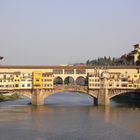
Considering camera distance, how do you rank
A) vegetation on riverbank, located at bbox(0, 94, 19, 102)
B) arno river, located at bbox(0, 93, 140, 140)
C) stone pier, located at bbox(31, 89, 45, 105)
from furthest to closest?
vegetation on riverbank, located at bbox(0, 94, 19, 102)
stone pier, located at bbox(31, 89, 45, 105)
arno river, located at bbox(0, 93, 140, 140)

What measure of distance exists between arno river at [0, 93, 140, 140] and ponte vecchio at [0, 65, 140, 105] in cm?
396

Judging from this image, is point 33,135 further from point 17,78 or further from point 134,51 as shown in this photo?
point 134,51

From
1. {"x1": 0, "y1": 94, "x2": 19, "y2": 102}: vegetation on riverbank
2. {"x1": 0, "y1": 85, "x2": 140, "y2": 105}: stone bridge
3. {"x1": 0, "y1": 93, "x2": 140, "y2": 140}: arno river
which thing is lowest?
{"x1": 0, "y1": 93, "x2": 140, "y2": 140}: arno river

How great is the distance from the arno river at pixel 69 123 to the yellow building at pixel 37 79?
5225 millimetres

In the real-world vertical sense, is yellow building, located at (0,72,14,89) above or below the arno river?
above

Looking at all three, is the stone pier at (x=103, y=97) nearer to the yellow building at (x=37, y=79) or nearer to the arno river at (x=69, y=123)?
the arno river at (x=69, y=123)

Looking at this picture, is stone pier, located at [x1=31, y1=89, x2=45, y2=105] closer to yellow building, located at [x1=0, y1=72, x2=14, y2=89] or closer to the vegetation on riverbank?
yellow building, located at [x1=0, y1=72, x2=14, y2=89]

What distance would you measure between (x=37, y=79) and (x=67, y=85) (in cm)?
334

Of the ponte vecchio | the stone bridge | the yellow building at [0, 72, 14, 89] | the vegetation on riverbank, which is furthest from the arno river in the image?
the vegetation on riverbank

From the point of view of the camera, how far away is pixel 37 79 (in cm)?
5219

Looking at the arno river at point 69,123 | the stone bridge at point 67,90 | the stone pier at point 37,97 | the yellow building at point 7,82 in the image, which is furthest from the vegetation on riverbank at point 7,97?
the arno river at point 69,123

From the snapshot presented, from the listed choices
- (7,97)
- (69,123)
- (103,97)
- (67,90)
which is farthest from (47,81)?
(69,123)

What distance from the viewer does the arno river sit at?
2986 cm

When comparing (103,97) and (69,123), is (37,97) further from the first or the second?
(69,123)
